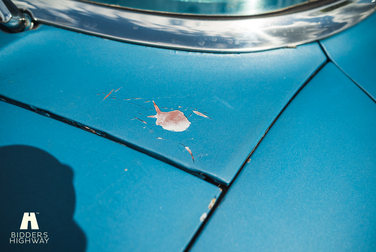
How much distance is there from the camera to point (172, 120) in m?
0.75

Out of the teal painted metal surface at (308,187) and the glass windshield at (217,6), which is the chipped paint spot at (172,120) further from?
A: the glass windshield at (217,6)

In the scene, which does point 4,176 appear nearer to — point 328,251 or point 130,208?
point 130,208

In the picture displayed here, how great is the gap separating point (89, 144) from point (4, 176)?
0.24 meters

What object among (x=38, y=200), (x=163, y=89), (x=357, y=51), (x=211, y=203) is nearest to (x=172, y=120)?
(x=163, y=89)

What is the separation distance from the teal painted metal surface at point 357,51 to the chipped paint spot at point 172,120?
0.70 m

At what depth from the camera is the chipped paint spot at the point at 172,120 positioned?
0.73 metres

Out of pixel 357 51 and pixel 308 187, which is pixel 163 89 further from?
pixel 357 51

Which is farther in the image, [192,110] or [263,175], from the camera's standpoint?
[192,110]

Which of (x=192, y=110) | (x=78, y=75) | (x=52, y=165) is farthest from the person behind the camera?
(x=78, y=75)

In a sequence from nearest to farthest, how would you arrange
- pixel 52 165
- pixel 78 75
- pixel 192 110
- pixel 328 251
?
pixel 328 251 < pixel 52 165 < pixel 192 110 < pixel 78 75

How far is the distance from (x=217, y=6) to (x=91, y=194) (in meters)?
0.83

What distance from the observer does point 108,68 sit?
35.7 inches

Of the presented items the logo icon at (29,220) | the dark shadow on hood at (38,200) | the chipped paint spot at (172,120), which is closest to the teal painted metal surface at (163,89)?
the chipped paint spot at (172,120)

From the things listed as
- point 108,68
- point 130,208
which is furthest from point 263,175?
point 108,68
